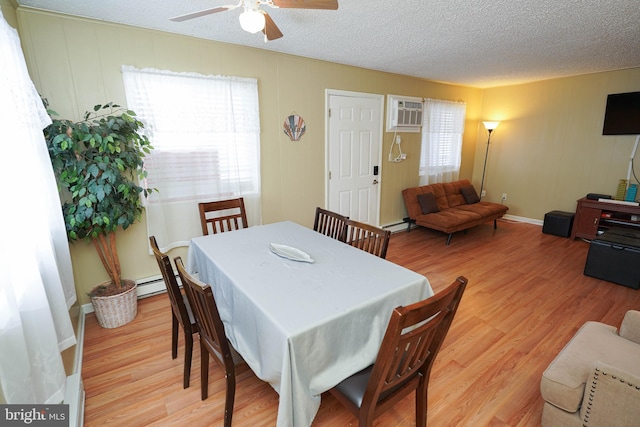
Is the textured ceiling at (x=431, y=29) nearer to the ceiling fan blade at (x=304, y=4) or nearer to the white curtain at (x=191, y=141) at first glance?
the white curtain at (x=191, y=141)

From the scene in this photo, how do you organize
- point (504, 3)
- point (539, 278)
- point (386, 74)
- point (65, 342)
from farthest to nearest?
point (386, 74)
point (539, 278)
point (504, 3)
point (65, 342)

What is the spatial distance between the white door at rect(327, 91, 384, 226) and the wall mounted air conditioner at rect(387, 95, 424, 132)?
6.8 inches

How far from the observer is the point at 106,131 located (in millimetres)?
2252

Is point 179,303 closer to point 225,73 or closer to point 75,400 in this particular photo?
point 75,400

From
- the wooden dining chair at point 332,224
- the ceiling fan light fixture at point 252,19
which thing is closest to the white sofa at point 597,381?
the wooden dining chair at point 332,224

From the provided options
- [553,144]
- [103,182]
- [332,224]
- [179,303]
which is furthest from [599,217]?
[103,182]

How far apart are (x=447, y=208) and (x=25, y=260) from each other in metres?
5.00

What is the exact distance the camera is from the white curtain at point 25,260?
3.76ft

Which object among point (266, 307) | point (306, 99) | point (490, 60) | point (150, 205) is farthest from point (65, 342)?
point (490, 60)

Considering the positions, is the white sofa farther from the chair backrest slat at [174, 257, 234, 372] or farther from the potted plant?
the potted plant

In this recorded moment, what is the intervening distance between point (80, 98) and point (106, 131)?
466 millimetres

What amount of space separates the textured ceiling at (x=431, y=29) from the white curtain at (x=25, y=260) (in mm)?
1094

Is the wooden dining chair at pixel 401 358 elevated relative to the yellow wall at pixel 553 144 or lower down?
lower down

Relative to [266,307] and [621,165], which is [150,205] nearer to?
[266,307]
